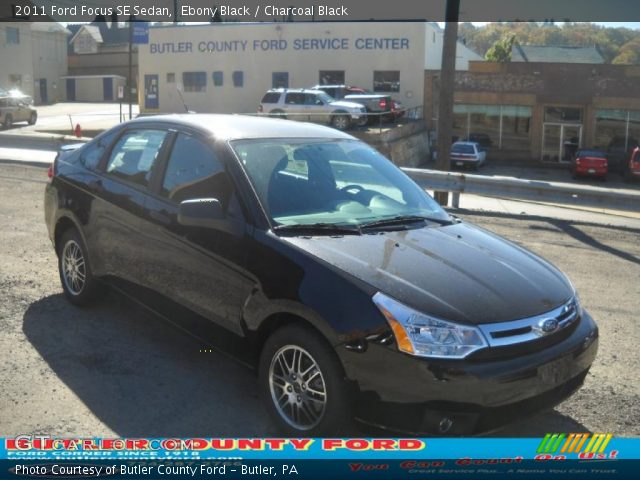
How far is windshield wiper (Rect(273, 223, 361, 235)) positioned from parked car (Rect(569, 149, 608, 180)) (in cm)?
3671

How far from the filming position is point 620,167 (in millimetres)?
40688

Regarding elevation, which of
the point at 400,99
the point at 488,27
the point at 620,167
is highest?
the point at 488,27

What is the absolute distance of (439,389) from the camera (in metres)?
3.07

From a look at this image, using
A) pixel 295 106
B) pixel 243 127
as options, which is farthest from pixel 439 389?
pixel 295 106

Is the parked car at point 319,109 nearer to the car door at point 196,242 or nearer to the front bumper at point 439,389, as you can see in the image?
the car door at point 196,242

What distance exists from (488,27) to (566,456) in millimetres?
133395

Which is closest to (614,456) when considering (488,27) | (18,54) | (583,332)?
(583,332)

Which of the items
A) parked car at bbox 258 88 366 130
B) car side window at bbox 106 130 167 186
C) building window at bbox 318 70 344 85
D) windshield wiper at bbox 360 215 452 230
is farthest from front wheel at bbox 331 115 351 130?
windshield wiper at bbox 360 215 452 230

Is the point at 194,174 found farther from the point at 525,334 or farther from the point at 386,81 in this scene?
the point at 386,81

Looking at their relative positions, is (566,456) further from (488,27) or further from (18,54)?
(488,27)

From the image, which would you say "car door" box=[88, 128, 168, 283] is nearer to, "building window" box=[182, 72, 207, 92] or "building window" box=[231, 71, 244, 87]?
"building window" box=[231, 71, 244, 87]

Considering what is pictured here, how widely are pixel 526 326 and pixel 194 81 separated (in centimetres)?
4978

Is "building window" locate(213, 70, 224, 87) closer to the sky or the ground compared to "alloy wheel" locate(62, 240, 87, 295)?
closer to the sky

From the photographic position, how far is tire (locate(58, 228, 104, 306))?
5309 millimetres
